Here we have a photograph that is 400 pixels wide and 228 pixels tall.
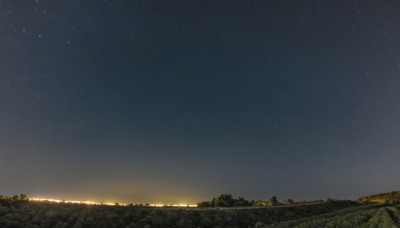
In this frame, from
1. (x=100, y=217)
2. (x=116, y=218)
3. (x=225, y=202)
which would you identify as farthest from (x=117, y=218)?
(x=225, y=202)

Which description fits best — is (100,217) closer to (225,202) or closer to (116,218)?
(116,218)

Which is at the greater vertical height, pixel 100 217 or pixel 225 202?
pixel 225 202

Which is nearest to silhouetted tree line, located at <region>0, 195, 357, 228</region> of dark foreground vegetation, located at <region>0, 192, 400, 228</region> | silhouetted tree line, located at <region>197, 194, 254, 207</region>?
dark foreground vegetation, located at <region>0, 192, 400, 228</region>

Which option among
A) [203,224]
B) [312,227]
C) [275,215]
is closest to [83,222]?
[203,224]

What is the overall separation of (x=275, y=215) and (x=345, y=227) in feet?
50.8

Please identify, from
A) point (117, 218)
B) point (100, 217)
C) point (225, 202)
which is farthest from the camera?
point (225, 202)

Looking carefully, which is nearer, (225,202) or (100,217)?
(100,217)

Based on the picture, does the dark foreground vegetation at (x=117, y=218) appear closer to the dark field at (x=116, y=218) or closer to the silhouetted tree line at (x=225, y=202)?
the dark field at (x=116, y=218)

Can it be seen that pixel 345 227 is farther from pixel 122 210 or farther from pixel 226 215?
pixel 122 210

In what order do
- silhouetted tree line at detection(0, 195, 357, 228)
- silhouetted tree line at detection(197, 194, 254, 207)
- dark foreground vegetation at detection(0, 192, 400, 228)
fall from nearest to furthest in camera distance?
silhouetted tree line at detection(0, 195, 357, 228)
dark foreground vegetation at detection(0, 192, 400, 228)
silhouetted tree line at detection(197, 194, 254, 207)

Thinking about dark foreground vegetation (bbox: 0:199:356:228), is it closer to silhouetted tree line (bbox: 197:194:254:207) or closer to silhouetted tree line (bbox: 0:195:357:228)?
silhouetted tree line (bbox: 0:195:357:228)

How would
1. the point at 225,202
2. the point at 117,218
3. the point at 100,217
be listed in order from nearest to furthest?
the point at 100,217 < the point at 117,218 < the point at 225,202

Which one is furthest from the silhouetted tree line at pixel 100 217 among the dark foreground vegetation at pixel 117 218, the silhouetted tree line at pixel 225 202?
the silhouetted tree line at pixel 225 202

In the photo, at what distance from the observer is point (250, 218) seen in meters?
32.3
